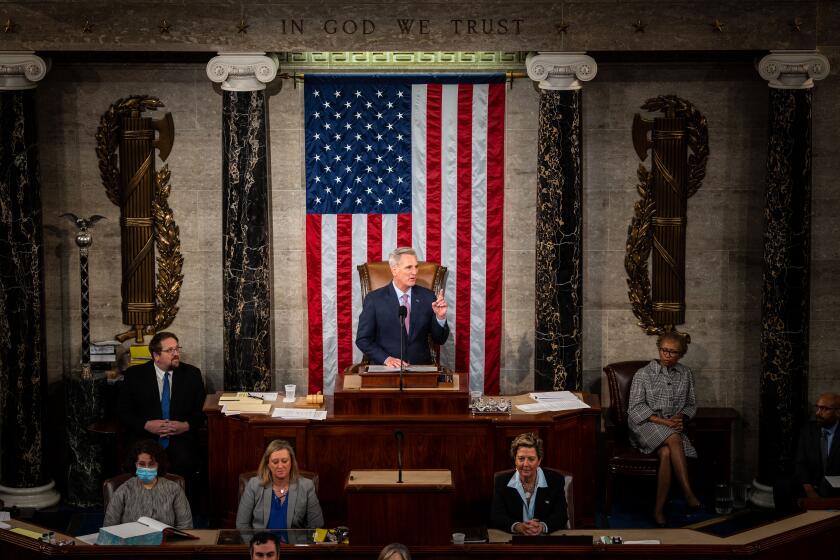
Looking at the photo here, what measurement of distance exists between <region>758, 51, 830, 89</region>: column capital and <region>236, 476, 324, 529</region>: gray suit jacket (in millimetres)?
5512

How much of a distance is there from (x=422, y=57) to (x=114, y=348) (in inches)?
158

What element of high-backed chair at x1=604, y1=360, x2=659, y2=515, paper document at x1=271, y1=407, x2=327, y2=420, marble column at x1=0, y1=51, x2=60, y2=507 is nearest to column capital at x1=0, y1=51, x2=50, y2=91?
marble column at x1=0, y1=51, x2=60, y2=507

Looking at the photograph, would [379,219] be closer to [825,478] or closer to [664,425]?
[664,425]

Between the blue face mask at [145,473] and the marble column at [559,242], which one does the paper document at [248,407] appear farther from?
the marble column at [559,242]

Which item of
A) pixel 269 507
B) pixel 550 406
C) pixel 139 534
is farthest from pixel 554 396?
pixel 139 534

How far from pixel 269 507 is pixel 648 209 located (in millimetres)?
4931

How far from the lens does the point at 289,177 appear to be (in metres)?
11.2

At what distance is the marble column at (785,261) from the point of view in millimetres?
10391

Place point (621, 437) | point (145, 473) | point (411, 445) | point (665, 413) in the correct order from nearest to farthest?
point (145, 473)
point (411, 445)
point (665, 413)
point (621, 437)

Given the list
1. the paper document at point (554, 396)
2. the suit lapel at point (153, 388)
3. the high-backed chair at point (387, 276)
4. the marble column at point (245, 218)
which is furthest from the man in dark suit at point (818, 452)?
the suit lapel at point (153, 388)

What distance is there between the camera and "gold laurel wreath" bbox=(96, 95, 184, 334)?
36.3 feet

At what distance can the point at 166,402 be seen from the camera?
1016 centimetres

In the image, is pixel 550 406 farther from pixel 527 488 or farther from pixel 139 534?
pixel 139 534

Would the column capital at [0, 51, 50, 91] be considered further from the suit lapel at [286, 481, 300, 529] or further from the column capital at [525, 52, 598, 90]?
the suit lapel at [286, 481, 300, 529]
